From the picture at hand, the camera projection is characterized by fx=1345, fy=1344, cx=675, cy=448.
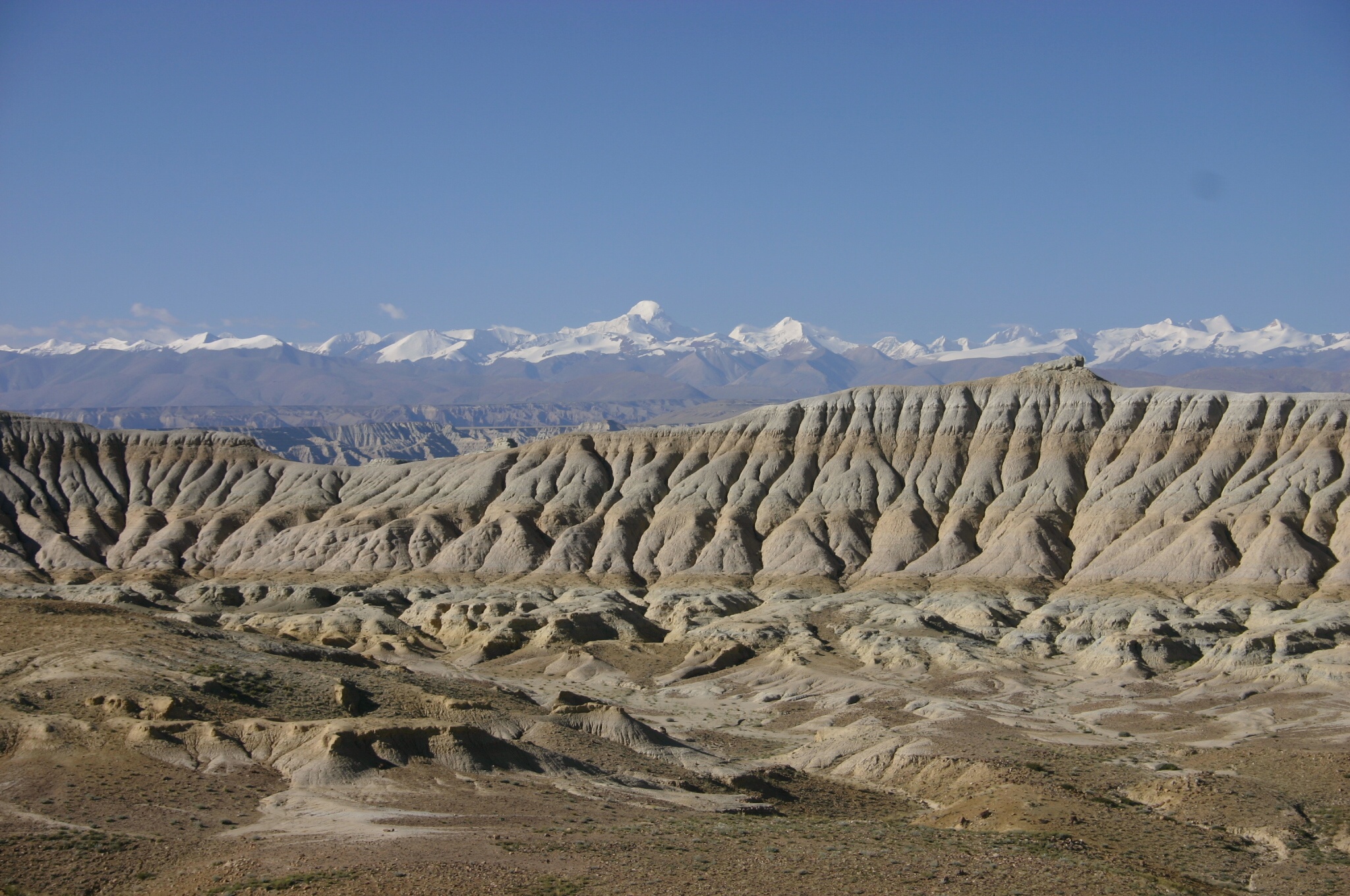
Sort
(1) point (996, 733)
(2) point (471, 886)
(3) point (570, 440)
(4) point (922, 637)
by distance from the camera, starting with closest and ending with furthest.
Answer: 1. (2) point (471, 886)
2. (1) point (996, 733)
3. (4) point (922, 637)
4. (3) point (570, 440)

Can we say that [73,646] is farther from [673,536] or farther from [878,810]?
[673,536]

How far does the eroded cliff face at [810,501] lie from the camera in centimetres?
12694

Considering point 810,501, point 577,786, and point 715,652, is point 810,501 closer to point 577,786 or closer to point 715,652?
point 715,652

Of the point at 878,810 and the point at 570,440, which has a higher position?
the point at 570,440

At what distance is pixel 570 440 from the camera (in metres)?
172

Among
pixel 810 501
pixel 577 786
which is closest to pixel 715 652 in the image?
pixel 810 501

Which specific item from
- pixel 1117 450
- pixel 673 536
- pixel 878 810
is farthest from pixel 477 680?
pixel 1117 450

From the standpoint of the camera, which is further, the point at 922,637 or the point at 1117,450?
the point at 1117,450

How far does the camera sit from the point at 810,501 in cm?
14788

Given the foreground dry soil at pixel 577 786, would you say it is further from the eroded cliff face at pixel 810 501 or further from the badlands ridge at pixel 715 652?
the eroded cliff face at pixel 810 501

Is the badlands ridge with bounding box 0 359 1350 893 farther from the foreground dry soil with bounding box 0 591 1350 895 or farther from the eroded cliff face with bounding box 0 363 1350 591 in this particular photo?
the eroded cliff face with bounding box 0 363 1350 591

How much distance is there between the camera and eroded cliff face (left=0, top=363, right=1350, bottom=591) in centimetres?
12694

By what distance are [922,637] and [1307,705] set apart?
3235cm

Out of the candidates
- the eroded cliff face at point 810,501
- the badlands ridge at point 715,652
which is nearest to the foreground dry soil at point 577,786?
the badlands ridge at point 715,652
